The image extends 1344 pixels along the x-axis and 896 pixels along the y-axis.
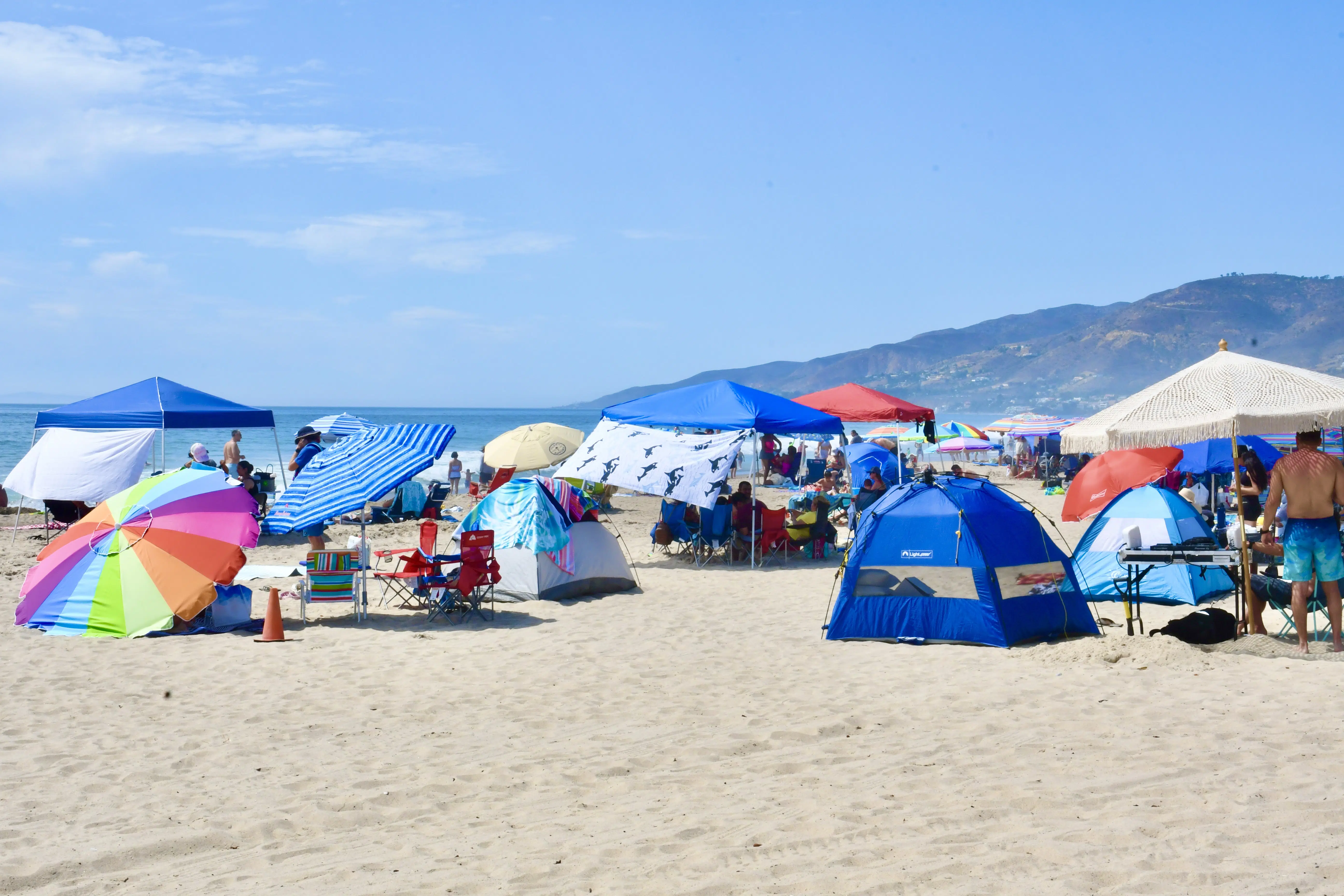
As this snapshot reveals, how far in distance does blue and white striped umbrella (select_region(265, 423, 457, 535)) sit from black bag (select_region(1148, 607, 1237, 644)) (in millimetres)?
6109

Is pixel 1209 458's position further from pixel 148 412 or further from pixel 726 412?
pixel 148 412

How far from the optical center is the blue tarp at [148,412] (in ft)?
49.5

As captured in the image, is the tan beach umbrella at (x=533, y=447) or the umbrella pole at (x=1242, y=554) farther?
the tan beach umbrella at (x=533, y=447)

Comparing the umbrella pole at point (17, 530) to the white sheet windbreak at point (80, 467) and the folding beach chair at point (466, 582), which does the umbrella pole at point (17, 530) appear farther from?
the folding beach chair at point (466, 582)

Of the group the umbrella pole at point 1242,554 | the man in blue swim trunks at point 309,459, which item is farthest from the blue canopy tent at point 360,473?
the umbrella pole at point 1242,554

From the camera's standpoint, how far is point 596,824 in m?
4.63

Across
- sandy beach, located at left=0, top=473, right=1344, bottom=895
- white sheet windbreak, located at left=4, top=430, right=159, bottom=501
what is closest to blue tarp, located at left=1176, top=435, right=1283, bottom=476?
sandy beach, located at left=0, top=473, right=1344, bottom=895

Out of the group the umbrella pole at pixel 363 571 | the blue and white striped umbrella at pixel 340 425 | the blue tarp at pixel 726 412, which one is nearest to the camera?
the umbrella pole at pixel 363 571

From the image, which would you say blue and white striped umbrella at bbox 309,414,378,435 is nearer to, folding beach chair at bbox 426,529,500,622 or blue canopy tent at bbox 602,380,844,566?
blue canopy tent at bbox 602,380,844,566

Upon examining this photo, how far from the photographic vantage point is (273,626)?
8.74m

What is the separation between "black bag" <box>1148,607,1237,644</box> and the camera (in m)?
7.79

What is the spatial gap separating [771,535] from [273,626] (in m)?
6.77

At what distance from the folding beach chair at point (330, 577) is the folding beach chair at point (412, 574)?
40 cm

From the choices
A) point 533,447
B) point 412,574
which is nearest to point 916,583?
point 412,574
